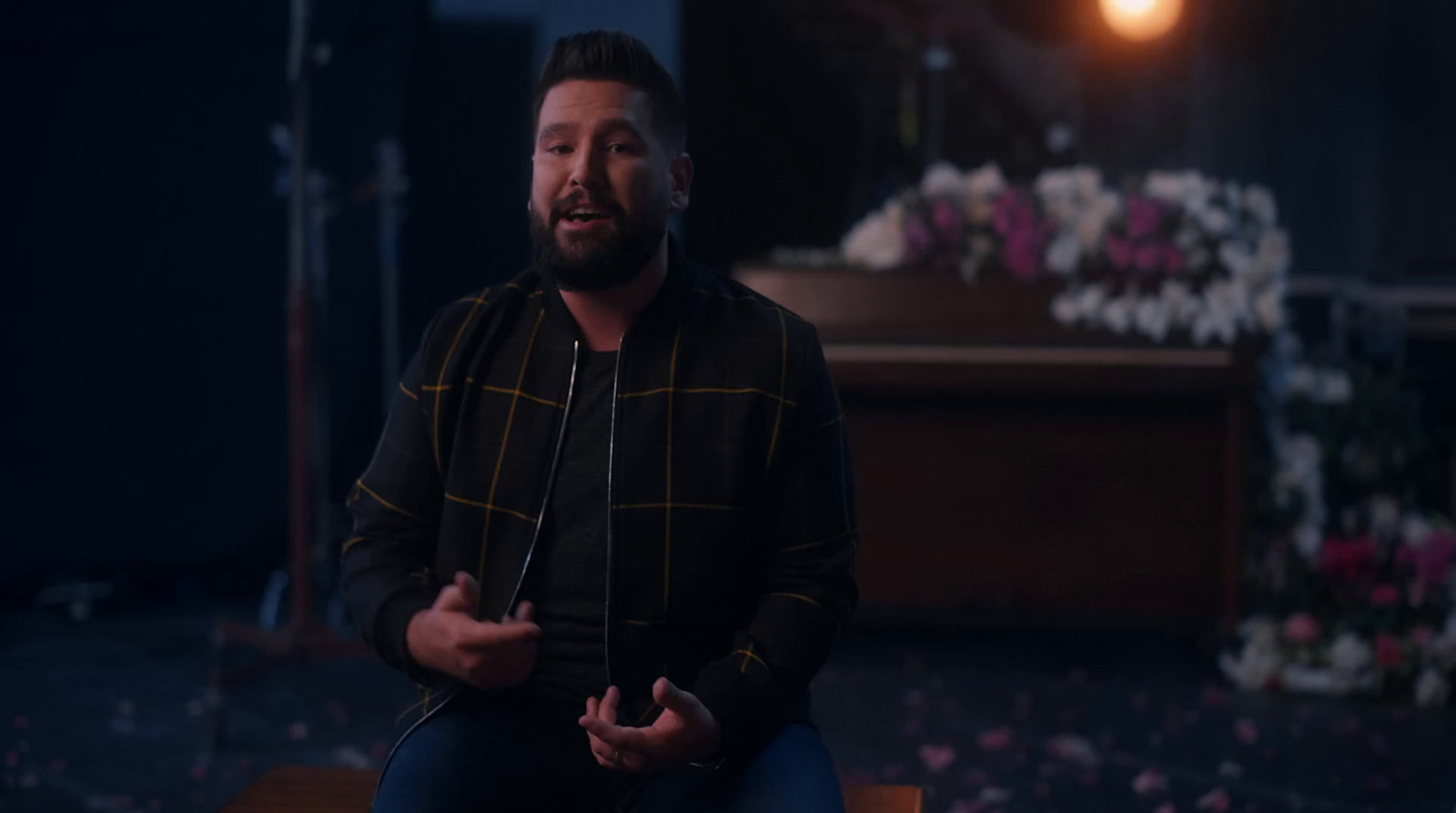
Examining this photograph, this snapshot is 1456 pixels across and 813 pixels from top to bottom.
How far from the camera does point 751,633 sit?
167 centimetres

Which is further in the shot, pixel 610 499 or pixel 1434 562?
pixel 1434 562

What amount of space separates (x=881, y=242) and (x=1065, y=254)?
1.89 ft

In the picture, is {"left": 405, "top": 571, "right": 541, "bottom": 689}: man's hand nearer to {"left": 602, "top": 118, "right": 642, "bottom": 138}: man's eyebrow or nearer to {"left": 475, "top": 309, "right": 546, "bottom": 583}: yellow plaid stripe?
{"left": 475, "top": 309, "right": 546, "bottom": 583}: yellow plaid stripe

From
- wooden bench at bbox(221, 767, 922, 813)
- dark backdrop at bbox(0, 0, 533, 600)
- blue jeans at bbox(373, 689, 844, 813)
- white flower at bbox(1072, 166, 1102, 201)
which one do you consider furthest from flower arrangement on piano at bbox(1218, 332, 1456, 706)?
blue jeans at bbox(373, 689, 844, 813)

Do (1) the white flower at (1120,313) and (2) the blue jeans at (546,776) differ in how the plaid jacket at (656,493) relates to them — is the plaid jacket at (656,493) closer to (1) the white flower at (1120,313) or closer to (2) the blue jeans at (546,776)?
(2) the blue jeans at (546,776)

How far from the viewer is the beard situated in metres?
1.65

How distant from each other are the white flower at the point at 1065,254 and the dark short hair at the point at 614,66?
2.79m

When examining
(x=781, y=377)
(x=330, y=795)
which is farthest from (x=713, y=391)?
(x=330, y=795)

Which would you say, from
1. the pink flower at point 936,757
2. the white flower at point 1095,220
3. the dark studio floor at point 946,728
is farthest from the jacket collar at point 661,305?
the white flower at point 1095,220

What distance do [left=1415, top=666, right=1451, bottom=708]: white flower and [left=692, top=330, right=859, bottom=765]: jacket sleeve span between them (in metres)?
2.74

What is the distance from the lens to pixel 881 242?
14.8ft

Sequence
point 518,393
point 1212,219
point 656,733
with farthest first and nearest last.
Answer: point 1212,219 < point 518,393 < point 656,733

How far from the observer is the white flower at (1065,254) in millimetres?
4281

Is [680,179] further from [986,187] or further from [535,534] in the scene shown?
[986,187]
